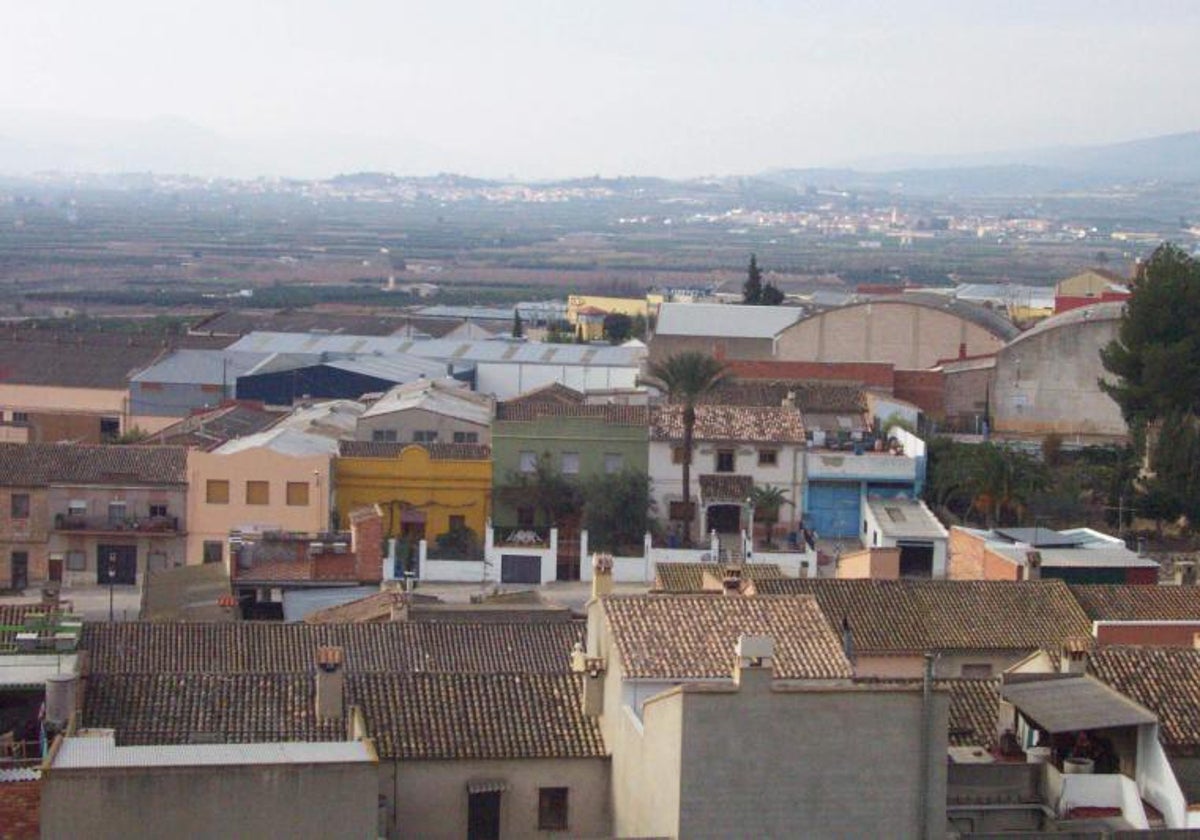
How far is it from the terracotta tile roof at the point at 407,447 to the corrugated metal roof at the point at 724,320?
1695 cm

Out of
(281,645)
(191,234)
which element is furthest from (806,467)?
(191,234)

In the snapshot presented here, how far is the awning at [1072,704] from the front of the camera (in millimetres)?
15062

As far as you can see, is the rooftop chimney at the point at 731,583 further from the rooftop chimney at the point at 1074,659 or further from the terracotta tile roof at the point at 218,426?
the terracotta tile roof at the point at 218,426

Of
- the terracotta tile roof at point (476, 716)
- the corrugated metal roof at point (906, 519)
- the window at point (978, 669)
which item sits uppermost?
the terracotta tile roof at point (476, 716)

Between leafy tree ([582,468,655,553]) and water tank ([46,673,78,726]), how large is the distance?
723 inches

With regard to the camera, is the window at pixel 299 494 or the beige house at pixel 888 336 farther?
the beige house at pixel 888 336

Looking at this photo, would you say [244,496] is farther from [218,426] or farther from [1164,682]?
[1164,682]

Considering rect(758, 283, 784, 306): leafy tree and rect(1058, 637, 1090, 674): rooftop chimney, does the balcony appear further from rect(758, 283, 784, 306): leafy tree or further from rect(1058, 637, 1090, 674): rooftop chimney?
rect(758, 283, 784, 306): leafy tree

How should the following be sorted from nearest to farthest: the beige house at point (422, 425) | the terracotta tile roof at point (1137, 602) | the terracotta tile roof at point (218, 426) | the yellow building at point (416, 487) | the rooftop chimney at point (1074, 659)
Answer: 1. the rooftop chimney at point (1074, 659)
2. the terracotta tile roof at point (1137, 602)
3. the yellow building at point (416, 487)
4. the beige house at point (422, 425)
5. the terracotta tile roof at point (218, 426)

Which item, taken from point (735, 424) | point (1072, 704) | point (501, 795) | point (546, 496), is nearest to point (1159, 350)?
point (735, 424)

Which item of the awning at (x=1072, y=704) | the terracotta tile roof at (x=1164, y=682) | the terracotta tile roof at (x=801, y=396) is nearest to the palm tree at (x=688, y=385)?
the terracotta tile roof at (x=801, y=396)

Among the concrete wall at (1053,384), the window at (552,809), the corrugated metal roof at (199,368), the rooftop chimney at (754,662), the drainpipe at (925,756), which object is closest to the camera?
the rooftop chimney at (754,662)

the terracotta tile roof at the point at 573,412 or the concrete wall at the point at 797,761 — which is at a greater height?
the concrete wall at the point at 797,761

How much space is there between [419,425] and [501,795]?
21.7 meters
